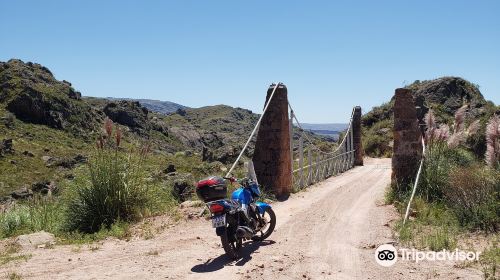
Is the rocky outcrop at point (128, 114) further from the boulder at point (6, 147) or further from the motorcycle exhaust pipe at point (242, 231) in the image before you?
the motorcycle exhaust pipe at point (242, 231)

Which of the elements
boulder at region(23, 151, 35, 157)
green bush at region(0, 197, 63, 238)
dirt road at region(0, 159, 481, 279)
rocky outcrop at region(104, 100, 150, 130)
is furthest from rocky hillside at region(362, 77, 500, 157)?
rocky outcrop at region(104, 100, 150, 130)

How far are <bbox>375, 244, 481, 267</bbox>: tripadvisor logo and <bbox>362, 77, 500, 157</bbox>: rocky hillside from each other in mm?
17122

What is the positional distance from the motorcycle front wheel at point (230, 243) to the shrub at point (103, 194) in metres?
2.67

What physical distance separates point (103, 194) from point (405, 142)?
609cm

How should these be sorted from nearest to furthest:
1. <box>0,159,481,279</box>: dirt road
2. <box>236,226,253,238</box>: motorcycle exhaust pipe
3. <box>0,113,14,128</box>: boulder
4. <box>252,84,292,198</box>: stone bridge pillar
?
<box>0,159,481,279</box>: dirt road, <box>236,226,253,238</box>: motorcycle exhaust pipe, <box>252,84,292,198</box>: stone bridge pillar, <box>0,113,14,128</box>: boulder

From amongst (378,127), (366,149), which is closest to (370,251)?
(366,149)

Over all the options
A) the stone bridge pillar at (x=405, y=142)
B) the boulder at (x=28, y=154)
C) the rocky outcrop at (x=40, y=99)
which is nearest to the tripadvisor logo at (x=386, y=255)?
the stone bridge pillar at (x=405, y=142)

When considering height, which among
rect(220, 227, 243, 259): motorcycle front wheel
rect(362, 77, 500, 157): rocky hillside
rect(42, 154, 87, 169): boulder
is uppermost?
rect(362, 77, 500, 157): rocky hillside

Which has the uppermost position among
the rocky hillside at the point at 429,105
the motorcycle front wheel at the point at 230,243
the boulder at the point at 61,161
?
the rocky hillside at the point at 429,105

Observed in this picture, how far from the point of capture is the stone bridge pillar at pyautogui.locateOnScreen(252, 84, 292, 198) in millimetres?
10641

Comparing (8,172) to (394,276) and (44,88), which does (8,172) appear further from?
(394,276)

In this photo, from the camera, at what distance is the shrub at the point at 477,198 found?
7.29 meters

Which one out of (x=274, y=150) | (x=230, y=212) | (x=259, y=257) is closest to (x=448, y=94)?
(x=274, y=150)

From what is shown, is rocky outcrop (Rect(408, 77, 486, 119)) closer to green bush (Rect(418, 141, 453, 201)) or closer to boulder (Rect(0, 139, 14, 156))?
green bush (Rect(418, 141, 453, 201))
